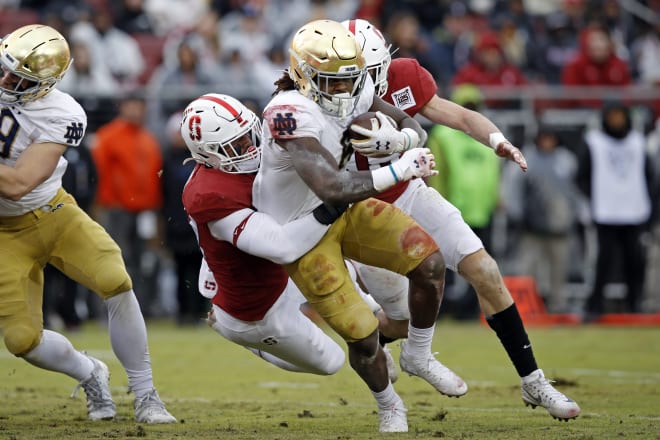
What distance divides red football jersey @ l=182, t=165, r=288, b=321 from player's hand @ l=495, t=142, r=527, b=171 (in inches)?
49.5

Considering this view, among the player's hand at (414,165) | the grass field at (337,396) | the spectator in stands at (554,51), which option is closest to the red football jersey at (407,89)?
the player's hand at (414,165)

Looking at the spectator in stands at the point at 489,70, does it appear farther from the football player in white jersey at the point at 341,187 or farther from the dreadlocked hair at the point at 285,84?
the dreadlocked hair at the point at 285,84

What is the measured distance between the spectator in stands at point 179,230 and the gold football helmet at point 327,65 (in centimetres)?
568

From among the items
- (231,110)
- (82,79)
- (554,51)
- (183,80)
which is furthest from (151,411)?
(554,51)

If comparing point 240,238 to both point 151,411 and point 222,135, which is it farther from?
point 151,411

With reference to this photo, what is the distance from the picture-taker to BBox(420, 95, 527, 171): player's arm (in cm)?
619

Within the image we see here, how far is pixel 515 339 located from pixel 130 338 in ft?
6.42

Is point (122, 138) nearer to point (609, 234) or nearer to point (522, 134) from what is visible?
point (522, 134)

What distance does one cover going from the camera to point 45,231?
6.22 metres

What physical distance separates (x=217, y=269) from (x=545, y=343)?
484 cm

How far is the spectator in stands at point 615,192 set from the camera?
11859 millimetres

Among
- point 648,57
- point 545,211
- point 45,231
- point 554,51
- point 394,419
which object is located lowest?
point 545,211

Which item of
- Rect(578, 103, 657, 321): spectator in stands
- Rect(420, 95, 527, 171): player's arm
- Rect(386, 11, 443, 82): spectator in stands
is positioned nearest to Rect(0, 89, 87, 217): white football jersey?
Rect(420, 95, 527, 171): player's arm

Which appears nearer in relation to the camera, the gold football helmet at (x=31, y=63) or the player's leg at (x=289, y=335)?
the gold football helmet at (x=31, y=63)
